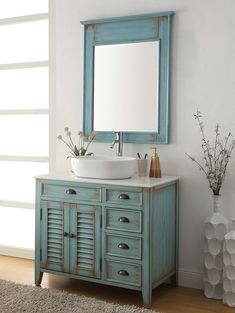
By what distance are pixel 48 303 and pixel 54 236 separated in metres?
0.50

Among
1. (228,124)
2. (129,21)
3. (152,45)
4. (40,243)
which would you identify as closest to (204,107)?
(228,124)

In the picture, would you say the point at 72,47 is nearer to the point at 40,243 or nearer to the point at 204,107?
the point at 204,107

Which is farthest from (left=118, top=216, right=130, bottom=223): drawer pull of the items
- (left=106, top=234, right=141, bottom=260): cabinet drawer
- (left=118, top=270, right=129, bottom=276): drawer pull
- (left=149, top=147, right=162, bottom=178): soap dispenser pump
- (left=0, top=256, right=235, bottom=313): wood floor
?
(left=0, top=256, right=235, bottom=313): wood floor

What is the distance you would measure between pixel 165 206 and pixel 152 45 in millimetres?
1161

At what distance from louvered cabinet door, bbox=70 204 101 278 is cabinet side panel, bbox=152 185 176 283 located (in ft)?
1.25

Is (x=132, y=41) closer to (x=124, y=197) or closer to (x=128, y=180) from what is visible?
(x=128, y=180)

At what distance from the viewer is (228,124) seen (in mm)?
3562

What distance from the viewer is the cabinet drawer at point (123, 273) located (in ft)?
11.0

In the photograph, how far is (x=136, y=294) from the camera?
3.57 m

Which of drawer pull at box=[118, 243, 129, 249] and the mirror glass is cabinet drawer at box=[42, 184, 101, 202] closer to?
drawer pull at box=[118, 243, 129, 249]

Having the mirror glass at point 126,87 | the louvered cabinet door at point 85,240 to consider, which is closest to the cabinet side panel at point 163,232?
the louvered cabinet door at point 85,240

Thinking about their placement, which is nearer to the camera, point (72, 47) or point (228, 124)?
point (228, 124)

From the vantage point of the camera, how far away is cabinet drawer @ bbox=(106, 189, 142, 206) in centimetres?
331

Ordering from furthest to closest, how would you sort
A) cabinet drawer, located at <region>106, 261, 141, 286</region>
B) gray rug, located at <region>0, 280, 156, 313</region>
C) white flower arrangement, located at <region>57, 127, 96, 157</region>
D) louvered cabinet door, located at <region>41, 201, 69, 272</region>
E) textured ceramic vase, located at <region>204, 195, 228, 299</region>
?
1. white flower arrangement, located at <region>57, 127, 96, 157</region>
2. louvered cabinet door, located at <region>41, 201, 69, 272</region>
3. textured ceramic vase, located at <region>204, 195, 228, 299</region>
4. cabinet drawer, located at <region>106, 261, 141, 286</region>
5. gray rug, located at <region>0, 280, 156, 313</region>
